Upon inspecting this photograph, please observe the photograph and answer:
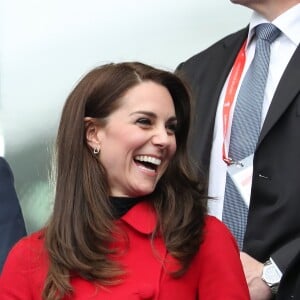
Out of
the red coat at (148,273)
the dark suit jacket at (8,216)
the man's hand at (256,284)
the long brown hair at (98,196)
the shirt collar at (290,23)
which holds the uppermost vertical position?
the shirt collar at (290,23)

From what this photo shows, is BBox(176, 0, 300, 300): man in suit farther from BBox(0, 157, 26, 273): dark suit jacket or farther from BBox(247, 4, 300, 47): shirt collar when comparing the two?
BBox(0, 157, 26, 273): dark suit jacket

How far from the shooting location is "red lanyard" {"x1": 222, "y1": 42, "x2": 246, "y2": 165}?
3232 millimetres

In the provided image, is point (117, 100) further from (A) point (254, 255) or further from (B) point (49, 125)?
(B) point (49, 125)

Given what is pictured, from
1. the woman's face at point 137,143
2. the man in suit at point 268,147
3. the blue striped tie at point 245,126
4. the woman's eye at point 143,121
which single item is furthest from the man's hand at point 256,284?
the woman's eye at point 143,121

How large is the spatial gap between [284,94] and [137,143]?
640 millimetres

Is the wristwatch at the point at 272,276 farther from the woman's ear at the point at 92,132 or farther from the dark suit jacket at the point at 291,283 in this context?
the woman's ear at the point at 92,132

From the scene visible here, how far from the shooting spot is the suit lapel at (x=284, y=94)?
311 cm

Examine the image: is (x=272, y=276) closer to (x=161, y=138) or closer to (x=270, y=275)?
(x=270, y=275)

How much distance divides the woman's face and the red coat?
0.29 ft

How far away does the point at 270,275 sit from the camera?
2.99 meters

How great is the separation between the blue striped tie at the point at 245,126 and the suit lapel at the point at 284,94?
84 millimetres

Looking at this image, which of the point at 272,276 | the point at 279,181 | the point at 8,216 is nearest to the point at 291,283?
the point at 272,276

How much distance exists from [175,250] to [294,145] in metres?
0.64

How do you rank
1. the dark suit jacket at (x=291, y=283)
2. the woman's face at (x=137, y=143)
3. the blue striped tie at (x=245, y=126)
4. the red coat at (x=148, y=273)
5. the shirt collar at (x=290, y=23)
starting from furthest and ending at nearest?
the shirt collar at (x=290, y=23)
the blue striped tie at (x=245, y=126)
the dark suit jacket at (x=291, y=283)
the woman's face at (x=137, y=143)
the red coat at (x=148, y=273)
